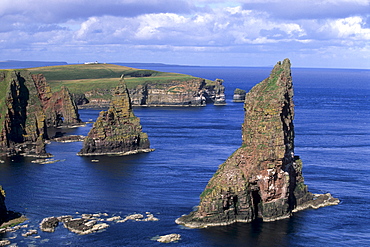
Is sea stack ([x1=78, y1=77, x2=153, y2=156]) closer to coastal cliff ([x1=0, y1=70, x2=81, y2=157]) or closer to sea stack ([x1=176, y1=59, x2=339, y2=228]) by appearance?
coastal cliff ([x1=0, y1=70, x2=81, y2=157])

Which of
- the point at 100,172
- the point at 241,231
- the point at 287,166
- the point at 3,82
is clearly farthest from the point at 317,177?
the point at 3,82

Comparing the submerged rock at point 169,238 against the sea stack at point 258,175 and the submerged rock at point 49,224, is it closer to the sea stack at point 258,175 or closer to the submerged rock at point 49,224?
the sea stack at point 258,175

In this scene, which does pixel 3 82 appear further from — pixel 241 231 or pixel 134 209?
pixel 241 231

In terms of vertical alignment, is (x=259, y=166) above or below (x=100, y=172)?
above

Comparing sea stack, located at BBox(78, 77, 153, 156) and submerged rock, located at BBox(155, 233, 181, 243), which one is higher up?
sea stack, located at BBox(78, 77, 153, 156)

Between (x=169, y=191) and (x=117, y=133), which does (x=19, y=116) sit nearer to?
(x=117, y=133)

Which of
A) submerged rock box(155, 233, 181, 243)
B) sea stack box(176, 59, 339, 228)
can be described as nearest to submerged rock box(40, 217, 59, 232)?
submerged rock box(155, 233, 181, 243)
